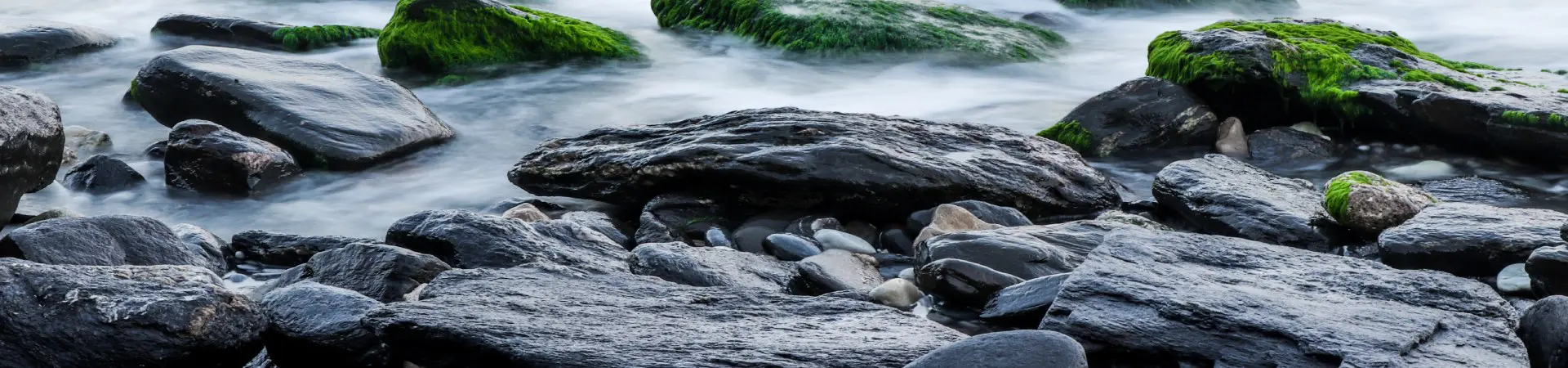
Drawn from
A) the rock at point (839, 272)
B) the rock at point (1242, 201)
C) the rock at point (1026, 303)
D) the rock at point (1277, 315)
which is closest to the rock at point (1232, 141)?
the rock at point (1242, 201)

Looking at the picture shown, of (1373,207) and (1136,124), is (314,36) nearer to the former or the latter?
(1136,124)

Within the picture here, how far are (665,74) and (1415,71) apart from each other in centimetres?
535

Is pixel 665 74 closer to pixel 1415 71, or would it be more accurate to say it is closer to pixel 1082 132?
pixel 1082 132

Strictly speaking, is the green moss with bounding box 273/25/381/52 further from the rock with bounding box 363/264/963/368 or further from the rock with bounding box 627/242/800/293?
the rock with bounding box 363/264/963/368

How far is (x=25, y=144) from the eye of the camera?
5691mm

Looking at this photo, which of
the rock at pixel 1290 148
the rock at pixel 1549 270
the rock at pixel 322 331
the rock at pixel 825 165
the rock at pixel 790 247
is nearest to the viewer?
the rock at pixel 322 331

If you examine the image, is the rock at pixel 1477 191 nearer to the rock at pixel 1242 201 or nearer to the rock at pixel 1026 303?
the rock at pixel 1242 201

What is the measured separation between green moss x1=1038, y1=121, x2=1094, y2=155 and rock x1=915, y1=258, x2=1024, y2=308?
3282 mm

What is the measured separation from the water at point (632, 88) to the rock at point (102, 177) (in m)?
0.10

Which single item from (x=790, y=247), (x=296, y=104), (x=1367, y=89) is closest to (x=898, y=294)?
(x=790, y=247)

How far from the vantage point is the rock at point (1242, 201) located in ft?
17.7

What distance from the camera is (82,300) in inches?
135

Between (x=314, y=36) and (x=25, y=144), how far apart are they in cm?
591

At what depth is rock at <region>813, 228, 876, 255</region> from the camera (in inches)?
210
